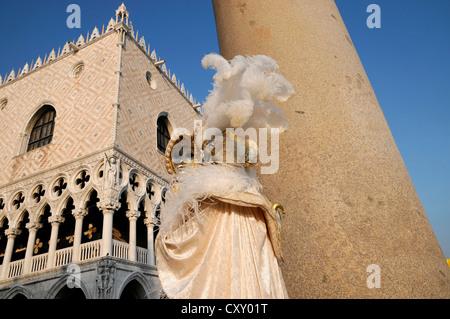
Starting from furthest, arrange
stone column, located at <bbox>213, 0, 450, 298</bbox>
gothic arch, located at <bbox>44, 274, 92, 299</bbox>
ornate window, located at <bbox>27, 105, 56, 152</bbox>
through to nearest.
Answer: ornate window, located at <bbox>27, 105, 56, 152</bbox>, gothic arch, located at <bbox>44, 274, 92, 299</bbox>, stone column, located at <bbox>213, 0, 450, 298</bbox>

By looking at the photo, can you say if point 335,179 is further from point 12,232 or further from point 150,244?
point 12,232

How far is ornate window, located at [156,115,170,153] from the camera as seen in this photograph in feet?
40.3

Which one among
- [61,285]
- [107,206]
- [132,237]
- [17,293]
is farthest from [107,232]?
[17,293]

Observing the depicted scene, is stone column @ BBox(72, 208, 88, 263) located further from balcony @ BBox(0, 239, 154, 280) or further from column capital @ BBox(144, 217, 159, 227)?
Answer: column capital @ BBox(144, 217, 159, 227)

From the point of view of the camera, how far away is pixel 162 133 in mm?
12641

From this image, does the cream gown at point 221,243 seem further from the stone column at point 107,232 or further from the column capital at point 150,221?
the column capital at point 150,221

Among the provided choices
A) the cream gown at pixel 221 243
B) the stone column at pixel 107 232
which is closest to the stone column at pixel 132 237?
the stone column at pixel 107 232

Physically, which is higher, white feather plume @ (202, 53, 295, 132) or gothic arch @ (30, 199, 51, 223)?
gothic arch @ (30, 199, 51, 223)

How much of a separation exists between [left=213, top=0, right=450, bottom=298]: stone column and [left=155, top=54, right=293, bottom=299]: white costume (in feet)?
0.38

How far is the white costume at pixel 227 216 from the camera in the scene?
1217 mm

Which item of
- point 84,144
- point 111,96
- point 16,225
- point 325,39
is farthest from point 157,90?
point 325,39

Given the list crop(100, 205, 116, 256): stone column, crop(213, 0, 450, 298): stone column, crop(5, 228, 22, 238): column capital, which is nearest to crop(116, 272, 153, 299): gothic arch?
crop(100, 205, 116, 256): stone column

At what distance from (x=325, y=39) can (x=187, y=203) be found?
1.17m

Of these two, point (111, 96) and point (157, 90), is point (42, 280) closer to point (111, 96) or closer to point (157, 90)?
point (111, 96)
